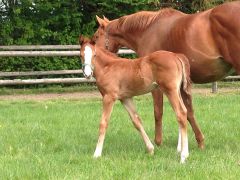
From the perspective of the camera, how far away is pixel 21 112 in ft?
36.4

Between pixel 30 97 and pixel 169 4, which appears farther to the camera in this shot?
pixel 169 4

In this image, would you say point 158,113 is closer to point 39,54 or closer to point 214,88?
point 214,88

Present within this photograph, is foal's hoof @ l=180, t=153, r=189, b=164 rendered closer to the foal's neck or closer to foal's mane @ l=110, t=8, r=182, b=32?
the foal's neck

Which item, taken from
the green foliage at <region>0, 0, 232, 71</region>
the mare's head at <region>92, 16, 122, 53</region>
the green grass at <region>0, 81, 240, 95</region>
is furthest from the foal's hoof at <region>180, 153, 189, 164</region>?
the green foliage at <region>0, 0, 232, 71</region>

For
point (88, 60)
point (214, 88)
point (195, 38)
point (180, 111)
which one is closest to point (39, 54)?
point (214, 88)

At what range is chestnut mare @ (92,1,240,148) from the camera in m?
6.74

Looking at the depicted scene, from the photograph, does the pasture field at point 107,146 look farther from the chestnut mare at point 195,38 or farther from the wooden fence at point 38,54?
the wooden fence at point 38,54

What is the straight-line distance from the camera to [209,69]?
698 centimetres

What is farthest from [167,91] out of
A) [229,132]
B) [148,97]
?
[148,97]

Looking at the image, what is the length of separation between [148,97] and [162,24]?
21.7ft

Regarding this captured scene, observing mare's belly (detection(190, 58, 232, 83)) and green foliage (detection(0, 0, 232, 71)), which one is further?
green foliage (detection(0, 0, 232, 71))

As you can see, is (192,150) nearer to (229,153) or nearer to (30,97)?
(229,153)

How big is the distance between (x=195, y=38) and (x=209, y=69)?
0.48 meters

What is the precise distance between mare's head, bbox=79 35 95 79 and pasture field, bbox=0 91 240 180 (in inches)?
42.7
